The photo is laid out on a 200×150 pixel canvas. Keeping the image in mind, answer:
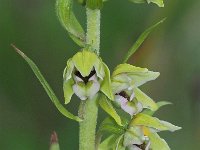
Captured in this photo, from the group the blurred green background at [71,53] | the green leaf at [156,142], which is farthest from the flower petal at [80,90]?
the blurred green background at [71,53]

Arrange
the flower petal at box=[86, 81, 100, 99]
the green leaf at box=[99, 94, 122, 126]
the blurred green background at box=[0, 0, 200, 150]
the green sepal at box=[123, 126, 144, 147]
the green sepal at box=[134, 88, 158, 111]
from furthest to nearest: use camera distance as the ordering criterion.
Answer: the blurred green background at box=[0, 0, 200, 150]
the green sepal at box=[134, 88, 158, 111]
the green sepal at box=[123, 126, 144, 147]
the green leaf at box=[99, 94, 122, 126]
the flower petal at box=[86, 81, 100, 99]

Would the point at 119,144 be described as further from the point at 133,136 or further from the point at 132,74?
the point at 132,74

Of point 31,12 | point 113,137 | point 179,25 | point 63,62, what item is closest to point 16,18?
point 31,12

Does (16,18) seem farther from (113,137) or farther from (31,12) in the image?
(113,137)

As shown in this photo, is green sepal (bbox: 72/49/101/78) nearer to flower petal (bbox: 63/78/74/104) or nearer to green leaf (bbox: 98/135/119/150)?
flower petal (bbox: 63/78/74/104)

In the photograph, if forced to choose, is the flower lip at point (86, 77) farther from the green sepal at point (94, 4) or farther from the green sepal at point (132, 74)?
the green sepal at point (94, 4)

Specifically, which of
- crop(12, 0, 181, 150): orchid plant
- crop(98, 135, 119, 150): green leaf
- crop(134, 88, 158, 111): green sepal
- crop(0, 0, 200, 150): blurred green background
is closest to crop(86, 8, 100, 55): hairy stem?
crop(12, 0, 181, 150): orchid plant

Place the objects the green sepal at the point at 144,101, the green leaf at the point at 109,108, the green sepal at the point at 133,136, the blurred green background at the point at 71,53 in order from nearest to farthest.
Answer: the green leaf at the point at 109,108 → the green sepal at the point at 133,136 → the green sepal at the point at 144,101 → the blurred green background at the point at 71,53
